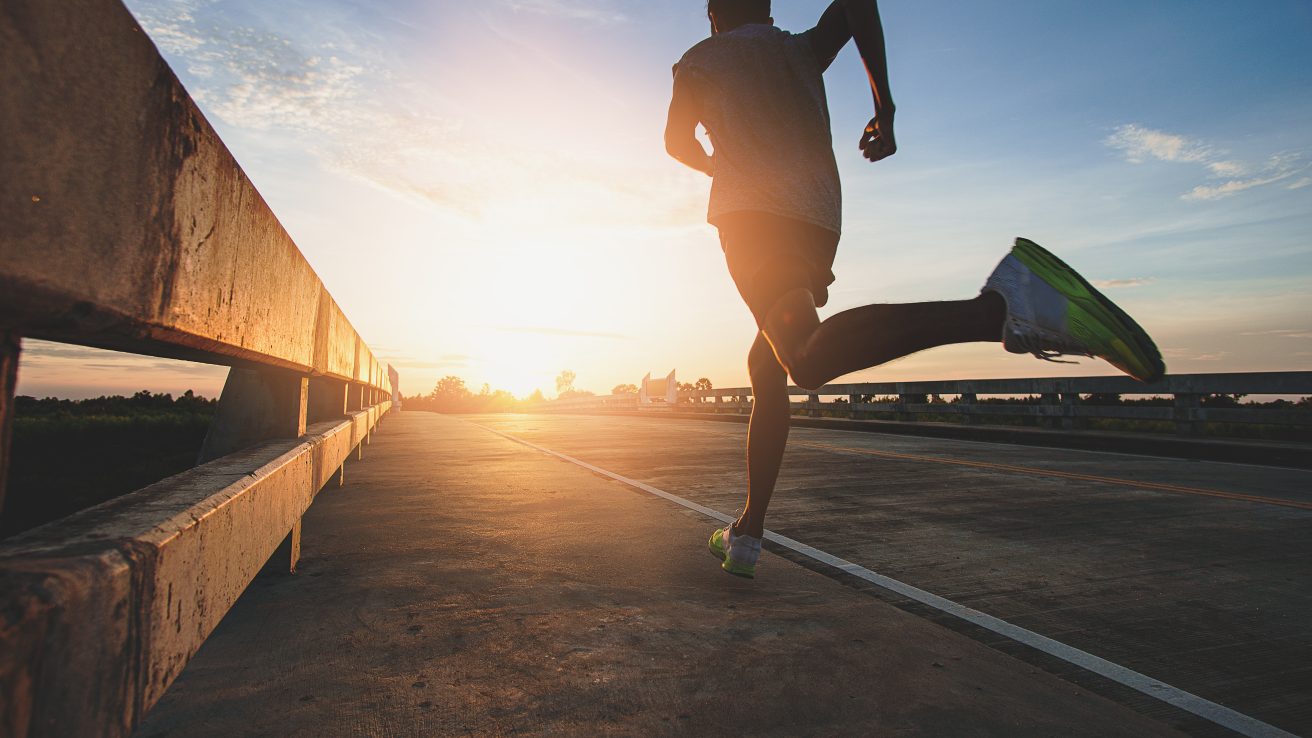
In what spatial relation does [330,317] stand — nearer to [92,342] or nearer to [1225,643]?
[92,342]

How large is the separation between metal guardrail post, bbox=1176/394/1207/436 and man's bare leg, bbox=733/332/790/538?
10.4 metres

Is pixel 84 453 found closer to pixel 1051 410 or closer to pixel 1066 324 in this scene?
pixel 1066 324

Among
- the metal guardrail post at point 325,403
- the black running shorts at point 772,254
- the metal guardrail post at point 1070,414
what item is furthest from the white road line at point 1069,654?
the metal guardrail post at point 1070,414

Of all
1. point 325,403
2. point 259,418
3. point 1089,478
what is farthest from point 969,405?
point 259,418

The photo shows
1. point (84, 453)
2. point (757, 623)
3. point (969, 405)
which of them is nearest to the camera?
point (757, 623)

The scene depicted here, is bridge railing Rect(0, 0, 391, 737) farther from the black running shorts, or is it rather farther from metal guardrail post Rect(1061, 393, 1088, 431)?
metal guardrail post Rect(1061, 393, 1088, 431)

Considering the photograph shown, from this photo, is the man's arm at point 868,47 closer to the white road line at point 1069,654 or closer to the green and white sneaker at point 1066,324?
the green and white sneaker at point 1066,324

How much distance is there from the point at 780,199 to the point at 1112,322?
122 centimetres

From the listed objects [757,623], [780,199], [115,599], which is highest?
[780,199]

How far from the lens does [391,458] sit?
25.7 feet

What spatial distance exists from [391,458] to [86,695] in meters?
7.38

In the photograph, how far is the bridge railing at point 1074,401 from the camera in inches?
386

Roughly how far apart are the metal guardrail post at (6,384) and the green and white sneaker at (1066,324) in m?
2.10

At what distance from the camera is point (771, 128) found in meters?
2.86
